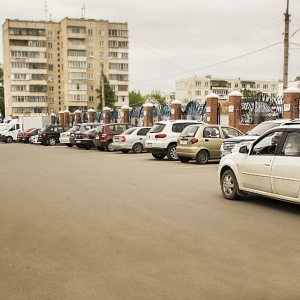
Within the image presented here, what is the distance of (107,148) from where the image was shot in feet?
91.9

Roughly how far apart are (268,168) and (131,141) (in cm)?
1669

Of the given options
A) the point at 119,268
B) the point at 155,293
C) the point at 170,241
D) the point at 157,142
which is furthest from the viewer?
the point at 157,142

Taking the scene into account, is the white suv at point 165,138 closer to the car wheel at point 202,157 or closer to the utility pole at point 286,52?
the car wheel at point 202,157

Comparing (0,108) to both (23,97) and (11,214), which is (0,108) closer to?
(23,97)

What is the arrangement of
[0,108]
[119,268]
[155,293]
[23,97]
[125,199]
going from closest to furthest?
1. [155,293]
2. [119,268]
3. [125,199]
4. [23,97]
5. [0,108]

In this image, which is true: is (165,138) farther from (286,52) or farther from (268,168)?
(268,168)

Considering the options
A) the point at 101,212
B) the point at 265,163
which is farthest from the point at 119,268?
the point at 265,163

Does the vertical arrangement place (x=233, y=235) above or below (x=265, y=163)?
below

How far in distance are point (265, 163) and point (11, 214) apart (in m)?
4.71

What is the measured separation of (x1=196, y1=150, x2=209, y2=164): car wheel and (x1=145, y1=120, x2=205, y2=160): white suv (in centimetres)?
234

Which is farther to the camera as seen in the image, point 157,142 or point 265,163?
point 157,142

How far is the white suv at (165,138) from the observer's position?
814 inches

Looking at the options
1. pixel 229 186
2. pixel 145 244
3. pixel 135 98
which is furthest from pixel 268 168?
pixel 135 98

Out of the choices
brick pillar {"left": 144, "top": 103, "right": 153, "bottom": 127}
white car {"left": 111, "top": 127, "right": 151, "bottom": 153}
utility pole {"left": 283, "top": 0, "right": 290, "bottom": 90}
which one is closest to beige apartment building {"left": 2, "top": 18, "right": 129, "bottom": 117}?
brick pillar {"left": 144, "top": 103, "right": 153, "bottom": 127}
